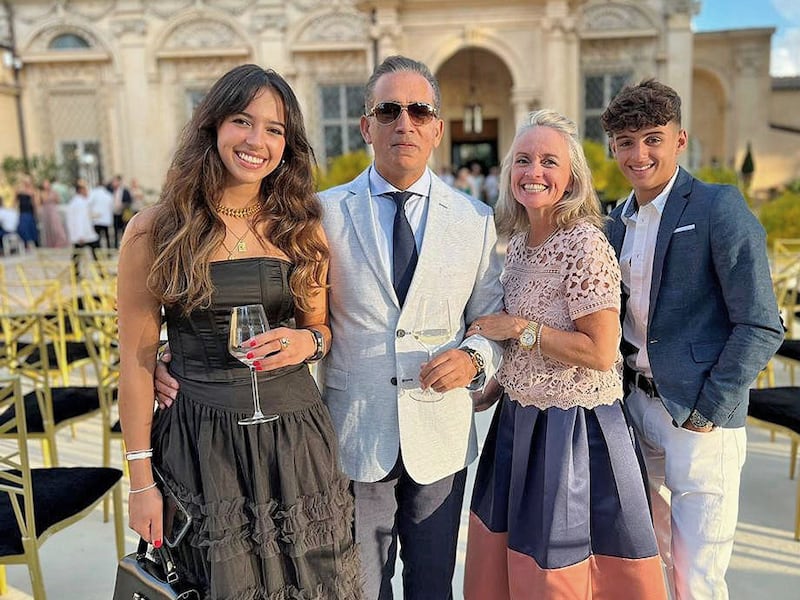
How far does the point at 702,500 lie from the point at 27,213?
55.1 feet

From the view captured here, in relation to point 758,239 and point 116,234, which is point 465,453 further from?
point 116,234

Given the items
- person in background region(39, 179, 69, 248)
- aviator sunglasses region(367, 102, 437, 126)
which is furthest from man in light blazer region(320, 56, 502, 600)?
person in background region(39, 179, 69, 248)

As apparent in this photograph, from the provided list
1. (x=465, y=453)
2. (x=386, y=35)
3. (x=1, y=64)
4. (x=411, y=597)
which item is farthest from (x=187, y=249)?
(x=1, y=64)

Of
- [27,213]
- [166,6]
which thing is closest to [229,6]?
[166,6]

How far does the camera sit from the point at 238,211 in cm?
185

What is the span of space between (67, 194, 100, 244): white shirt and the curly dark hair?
1285cm

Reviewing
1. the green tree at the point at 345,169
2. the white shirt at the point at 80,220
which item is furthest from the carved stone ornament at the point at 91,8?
the green tree at the point at 345,169

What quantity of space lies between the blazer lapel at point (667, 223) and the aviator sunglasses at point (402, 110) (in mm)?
884

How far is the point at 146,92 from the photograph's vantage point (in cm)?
1764

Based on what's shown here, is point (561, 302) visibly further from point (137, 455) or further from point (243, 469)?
point (137, 455)

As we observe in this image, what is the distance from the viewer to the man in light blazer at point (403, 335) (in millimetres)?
1903

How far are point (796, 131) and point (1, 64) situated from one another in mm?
24235

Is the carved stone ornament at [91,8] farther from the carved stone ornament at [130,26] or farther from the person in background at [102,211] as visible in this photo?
the person in background at [102,211]

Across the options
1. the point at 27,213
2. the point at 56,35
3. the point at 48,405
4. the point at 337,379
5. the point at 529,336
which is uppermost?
the point at 56,35
